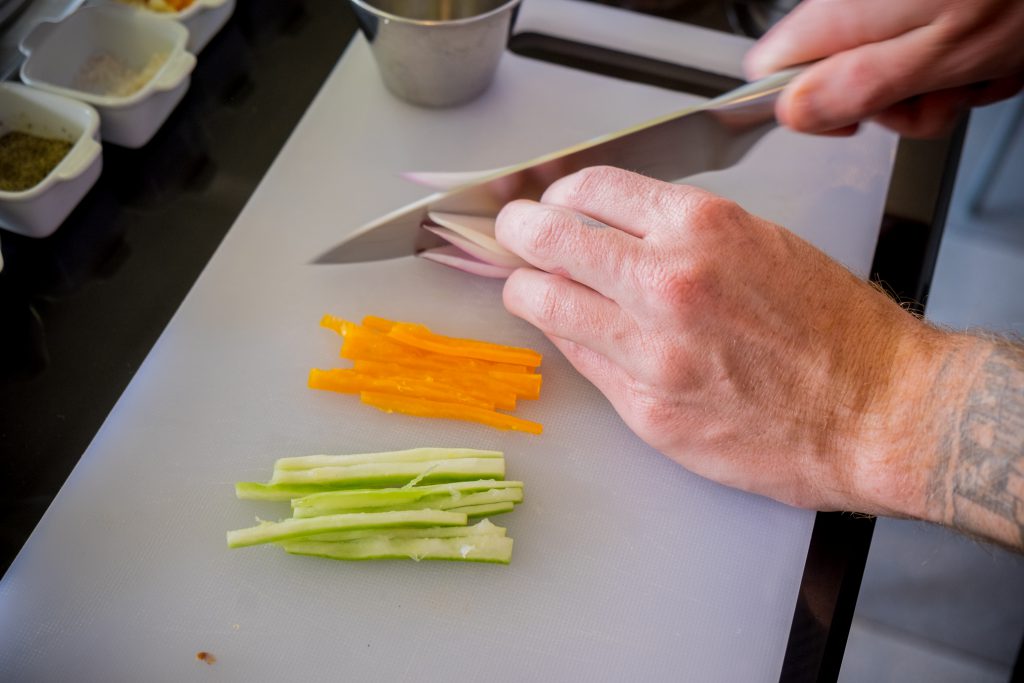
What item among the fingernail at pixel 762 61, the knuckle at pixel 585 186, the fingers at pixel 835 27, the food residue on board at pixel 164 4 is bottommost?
the knuckle at pixel 585 186

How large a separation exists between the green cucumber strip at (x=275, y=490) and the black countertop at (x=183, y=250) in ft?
1.06

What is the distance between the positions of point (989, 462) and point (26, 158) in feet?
6.07

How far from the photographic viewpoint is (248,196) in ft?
6.32

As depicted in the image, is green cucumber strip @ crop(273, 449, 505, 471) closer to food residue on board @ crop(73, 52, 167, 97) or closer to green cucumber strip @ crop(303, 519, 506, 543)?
green cucumber strip @ crop(303, 519, 506, 543)

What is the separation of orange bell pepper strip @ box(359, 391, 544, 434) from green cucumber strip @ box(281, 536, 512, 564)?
→ 0.76 feet

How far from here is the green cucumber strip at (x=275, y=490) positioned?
1485 millimetres

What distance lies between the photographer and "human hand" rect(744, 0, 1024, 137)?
1635 mm

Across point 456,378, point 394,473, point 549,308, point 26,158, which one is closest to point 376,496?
point 394,473

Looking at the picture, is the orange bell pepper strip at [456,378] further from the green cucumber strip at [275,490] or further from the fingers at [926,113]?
the fingers at [926,113]

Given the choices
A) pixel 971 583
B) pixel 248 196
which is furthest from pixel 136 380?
pixel 971 583

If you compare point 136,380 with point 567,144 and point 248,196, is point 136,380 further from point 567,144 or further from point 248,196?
point 567,144

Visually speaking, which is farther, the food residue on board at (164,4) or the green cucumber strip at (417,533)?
the food residue on board at (164,4)

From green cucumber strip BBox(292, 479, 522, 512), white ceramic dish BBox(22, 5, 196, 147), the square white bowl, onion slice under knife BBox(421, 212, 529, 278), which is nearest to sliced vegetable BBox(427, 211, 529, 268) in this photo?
onion slice under knife BBox(421, 212, 529, 278)

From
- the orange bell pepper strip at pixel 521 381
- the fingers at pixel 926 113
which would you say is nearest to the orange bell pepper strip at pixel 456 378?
the orange bell pepper strip at pixel 521 381
